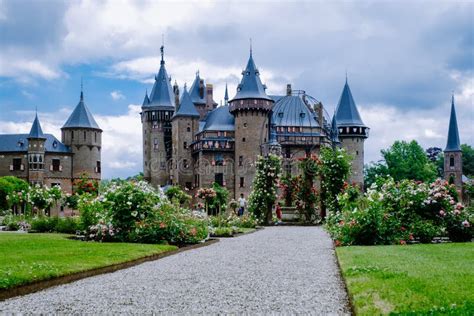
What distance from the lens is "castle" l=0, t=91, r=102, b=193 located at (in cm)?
6444

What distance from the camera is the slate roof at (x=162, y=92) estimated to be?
245 feet

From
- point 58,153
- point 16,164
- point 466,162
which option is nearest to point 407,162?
point 466,162

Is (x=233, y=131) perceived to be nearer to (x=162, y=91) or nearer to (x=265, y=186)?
(x=162, y=91)

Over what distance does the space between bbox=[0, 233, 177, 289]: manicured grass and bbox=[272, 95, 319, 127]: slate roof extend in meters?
55.4

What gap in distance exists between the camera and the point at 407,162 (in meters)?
74.2

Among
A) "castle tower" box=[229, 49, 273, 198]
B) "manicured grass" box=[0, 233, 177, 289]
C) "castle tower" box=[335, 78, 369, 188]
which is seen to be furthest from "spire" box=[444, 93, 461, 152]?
"manicured grass" box=[0, 233, 177, 289]

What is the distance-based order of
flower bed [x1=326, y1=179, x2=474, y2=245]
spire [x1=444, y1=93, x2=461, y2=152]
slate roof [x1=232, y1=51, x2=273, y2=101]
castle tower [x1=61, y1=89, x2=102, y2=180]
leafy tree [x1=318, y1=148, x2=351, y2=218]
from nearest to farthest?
flower bed [x1=326, y1=179, x2=474, y2=245]
leafy tree [x1=318, y1=148, x2=351, y2=218]
slate roof [x1=232, y1=51, x2=273, y2=101]
castle tower [x1=61, y1=89, x2=102, y2=180]
spire [x1=444, y1=93, x2=461, y2=152]

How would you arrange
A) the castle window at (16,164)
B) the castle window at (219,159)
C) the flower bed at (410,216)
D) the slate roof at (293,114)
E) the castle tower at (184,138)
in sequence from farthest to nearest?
the slate roof at (293,114) < the castle tower at (184,138) < the castle window at (219,159) < the castle window at (16,164) < the flower bed at (410,216)

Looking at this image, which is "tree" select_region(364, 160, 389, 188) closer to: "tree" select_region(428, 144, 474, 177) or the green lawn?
"tree" select_region(428, 144, 474, 177)

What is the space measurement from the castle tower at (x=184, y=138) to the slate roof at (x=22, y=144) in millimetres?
11808

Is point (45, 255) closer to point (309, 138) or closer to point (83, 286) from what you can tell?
point (83, 286)

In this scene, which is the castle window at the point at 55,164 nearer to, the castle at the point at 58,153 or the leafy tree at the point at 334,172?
the castle at the point at 58,153

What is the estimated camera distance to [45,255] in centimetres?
1229

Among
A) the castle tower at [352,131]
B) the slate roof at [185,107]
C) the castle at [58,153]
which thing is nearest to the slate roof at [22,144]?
the castle at [58,153]
